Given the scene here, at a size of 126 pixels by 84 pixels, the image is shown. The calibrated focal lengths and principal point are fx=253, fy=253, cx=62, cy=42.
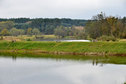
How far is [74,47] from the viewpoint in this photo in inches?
2746

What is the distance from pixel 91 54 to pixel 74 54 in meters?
4.63

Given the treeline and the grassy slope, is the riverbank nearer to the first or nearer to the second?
the grassy slope

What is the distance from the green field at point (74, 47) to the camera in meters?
64.5

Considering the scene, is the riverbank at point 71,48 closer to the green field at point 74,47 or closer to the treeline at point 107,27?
the green field at point 74,47

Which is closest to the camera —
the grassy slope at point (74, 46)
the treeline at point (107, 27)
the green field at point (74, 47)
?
the green field at point (74, 47)

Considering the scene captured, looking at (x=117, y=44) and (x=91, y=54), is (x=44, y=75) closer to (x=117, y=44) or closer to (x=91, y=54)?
(x=91, y=54)

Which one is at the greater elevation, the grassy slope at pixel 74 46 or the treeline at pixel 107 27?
the treeline at pixel 107 27

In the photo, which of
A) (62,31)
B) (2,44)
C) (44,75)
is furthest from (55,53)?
(62,31)

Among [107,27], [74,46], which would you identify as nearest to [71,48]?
[74,46]

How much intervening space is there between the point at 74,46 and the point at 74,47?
46 centimetres

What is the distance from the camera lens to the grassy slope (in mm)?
64875

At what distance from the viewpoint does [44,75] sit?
37.2 metres

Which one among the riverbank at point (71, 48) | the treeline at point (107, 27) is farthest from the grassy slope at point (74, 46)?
the treeline at point (107, 27)

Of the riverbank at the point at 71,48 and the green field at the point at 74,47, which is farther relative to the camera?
the green field at the point at 74,47
